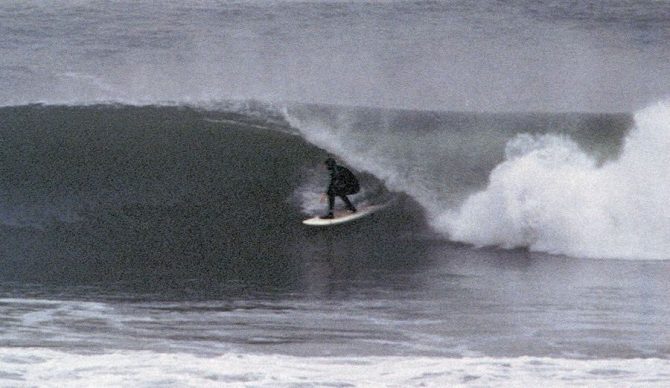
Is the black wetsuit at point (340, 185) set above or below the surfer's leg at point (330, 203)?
above

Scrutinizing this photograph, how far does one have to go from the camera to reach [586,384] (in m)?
11.0

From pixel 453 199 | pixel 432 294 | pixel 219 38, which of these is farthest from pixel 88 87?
pixel 432 294

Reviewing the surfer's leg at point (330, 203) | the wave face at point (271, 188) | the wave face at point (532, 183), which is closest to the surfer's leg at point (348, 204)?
the surfer's leg at point (330, 203)

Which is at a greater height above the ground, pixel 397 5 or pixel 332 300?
pixel 397 5

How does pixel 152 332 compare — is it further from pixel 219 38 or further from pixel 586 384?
pixel 219 38

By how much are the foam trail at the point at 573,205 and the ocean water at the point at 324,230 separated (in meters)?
0.04

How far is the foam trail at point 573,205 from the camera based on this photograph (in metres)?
18.2

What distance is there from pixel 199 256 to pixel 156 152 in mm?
6103

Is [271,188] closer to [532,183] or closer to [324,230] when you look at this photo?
[324,230]

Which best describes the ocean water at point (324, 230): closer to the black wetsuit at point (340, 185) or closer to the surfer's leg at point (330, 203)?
the surfer's leg at point (330, 203)

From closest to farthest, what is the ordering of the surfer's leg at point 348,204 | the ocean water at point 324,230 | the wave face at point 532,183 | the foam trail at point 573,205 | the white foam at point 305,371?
the white foam at point 305,371
the ocean water at point 324,230
the foam trail at point 573,205
the wave face at point 532,183
the surfer's leg at point 348,204

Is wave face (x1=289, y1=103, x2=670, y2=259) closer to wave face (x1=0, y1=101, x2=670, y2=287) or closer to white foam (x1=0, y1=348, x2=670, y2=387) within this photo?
wave face (x1=0, y1=101, x2=670, y2=287)

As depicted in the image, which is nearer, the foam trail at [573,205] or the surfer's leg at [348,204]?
the foam trail at [573,205]

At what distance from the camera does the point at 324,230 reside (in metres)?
18.8
